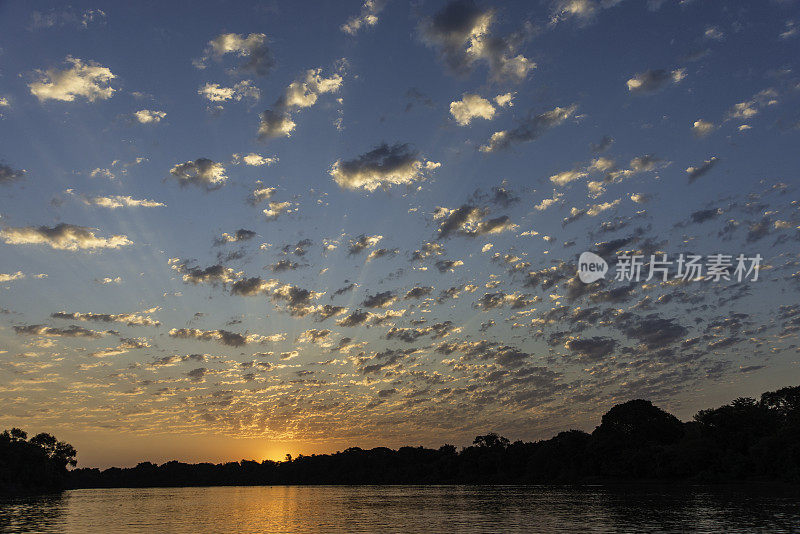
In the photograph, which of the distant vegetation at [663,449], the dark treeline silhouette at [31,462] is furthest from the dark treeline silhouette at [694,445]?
the dark treeline silhouette at [31,462]

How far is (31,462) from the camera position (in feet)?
547

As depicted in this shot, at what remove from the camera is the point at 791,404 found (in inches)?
4936

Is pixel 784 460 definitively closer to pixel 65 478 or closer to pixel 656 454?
pixel 656 454

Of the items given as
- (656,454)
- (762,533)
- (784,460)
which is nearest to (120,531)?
(762,533)

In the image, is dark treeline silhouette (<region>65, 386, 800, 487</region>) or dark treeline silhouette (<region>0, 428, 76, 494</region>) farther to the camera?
dark treeline silhouette (<region>0, 428, 76, 494</region>)

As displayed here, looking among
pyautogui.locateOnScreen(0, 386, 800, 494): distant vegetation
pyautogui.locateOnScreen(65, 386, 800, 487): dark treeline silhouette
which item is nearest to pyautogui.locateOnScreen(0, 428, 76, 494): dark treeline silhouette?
pyautogui.locateOnScreen(0, 386, 800, 494): distant vegetation

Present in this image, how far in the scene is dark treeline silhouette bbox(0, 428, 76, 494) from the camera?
157875 mm

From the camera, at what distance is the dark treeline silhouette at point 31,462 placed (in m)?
158

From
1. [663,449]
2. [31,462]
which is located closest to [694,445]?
[663,449]

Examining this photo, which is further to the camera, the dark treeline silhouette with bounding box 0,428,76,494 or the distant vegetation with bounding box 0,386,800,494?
the dark treeline silhouette with bounding box 0,428,76,494

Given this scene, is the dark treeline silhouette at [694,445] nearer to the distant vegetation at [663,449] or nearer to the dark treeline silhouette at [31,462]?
the distant vegetation at [663,449]

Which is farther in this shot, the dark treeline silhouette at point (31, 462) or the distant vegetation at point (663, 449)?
the dark treeline silhouette at point (31, 462)

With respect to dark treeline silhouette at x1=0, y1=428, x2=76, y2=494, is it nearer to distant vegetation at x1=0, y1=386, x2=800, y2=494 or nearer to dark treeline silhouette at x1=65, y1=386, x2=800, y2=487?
distant vegetation at x1=0, y1=386, x2=800, y2=494

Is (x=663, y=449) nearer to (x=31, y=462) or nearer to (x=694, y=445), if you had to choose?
(x=694, y=445)
